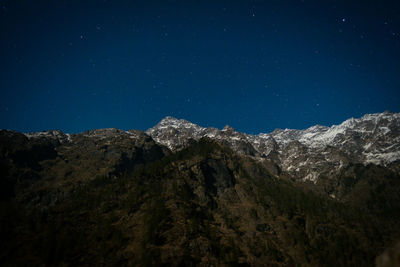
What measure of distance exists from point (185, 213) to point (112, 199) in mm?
44608

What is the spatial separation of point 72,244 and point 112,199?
132 ft

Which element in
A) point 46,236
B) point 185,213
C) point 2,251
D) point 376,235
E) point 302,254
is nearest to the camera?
point 2,251

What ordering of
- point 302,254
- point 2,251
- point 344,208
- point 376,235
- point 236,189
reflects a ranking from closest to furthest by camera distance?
point 2,251 < point 302,254 < point 376,235 < point 236,189 < point 344,208

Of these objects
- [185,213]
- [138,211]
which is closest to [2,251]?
[138,211]

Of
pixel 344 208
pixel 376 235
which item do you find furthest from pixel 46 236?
pixel 344 208

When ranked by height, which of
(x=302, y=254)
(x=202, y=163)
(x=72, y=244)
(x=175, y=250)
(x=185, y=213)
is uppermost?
(x=202, y=163)

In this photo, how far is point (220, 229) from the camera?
114500 mm

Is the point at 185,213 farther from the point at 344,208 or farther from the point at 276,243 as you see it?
the point at 344,208

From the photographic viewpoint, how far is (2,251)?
7688 cm

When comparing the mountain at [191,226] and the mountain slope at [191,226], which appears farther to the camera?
the mountain slope at [191,226]

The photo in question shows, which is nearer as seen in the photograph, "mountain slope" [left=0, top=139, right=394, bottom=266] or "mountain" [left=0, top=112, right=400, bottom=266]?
"mountain" [left=0, top=112, right=400, bottom=266]

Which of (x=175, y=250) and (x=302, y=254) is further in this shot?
(x=302, y=254)

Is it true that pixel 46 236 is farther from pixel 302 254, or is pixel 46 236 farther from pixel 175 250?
pixel 302 254

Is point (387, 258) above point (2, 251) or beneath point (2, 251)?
beneath
